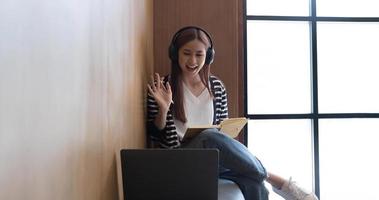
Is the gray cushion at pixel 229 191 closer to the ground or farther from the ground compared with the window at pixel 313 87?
closer to the ground

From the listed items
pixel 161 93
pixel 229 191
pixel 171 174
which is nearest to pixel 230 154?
pixel 229 191

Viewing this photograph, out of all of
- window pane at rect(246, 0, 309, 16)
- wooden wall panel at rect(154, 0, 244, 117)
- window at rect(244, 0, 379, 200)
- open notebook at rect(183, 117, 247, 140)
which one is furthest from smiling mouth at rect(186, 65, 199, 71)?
window pane at rect(246, 0, 309, 16)

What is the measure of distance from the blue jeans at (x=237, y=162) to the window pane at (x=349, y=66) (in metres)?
1.52

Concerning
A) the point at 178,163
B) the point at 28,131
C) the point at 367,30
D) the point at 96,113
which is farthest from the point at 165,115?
the point at 367,30

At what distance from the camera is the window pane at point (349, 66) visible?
329 cm

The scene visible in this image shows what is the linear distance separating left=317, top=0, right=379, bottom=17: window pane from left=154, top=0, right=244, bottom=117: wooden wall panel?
766mm

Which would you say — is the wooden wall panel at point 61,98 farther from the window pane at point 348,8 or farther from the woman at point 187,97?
the window pane at point 348,8

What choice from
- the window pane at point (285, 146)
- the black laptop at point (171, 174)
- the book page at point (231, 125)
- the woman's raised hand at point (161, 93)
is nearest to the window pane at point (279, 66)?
the window pane at point (285, 146)

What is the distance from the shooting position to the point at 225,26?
289cm

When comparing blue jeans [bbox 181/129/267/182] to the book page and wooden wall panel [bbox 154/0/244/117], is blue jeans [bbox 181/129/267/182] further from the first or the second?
wooden wall panel [bbox 154/0/244/117]

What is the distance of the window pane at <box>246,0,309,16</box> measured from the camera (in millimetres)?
3252

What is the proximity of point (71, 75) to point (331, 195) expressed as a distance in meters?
2.80

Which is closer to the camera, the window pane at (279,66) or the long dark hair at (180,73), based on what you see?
the long dark hair at (180,73)

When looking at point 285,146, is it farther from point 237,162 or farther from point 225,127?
point 237,162
